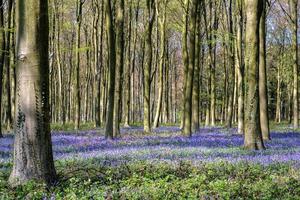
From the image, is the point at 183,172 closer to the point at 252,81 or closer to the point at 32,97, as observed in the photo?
the point at 32,97

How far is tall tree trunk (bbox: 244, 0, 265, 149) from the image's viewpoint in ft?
49.2

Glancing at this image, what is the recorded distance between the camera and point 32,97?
311 inches

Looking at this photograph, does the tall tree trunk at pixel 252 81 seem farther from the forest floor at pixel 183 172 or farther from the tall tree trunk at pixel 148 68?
the tall tree trunk at pixel 148 68

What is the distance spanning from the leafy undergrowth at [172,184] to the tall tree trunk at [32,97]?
49 cm

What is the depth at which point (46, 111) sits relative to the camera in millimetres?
8062

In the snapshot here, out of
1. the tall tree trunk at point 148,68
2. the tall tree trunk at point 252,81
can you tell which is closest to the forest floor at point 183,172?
the tall tree trunk at point 252,81

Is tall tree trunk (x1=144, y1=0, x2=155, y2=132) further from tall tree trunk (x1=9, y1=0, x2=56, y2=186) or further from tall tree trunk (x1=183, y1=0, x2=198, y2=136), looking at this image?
tall tree trunk (x1=9, y1=0, x2=56, y2=186)

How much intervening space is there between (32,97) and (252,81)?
938cm

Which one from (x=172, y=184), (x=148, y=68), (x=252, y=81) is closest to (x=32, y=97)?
(x=172, y=184)

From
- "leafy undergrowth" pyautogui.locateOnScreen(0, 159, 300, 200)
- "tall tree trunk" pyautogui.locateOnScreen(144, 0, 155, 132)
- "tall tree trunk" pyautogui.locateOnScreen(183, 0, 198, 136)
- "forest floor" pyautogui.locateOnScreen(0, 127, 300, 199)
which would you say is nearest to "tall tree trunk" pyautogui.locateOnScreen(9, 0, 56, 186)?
"leafy undergrowth" pyautogui.locateOnScreen(0, 159, 300, 200)

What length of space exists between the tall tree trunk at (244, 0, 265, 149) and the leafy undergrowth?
15.4 ft

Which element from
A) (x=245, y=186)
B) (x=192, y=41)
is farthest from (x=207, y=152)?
(x=192, y=41)

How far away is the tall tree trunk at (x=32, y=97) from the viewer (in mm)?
7734

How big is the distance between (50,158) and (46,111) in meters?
0.86
